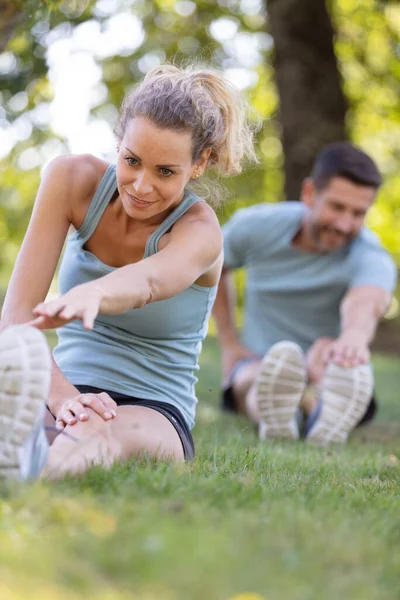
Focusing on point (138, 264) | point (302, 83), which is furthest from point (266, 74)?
point (138, 264)

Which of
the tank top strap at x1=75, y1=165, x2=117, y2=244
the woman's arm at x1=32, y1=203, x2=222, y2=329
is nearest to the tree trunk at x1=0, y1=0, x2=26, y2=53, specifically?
the tank top strap at x1=75, y1=165, x2=117, y2=244

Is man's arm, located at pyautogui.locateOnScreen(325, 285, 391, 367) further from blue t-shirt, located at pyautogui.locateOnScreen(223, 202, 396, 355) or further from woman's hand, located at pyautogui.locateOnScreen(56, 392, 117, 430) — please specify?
woman's hand, located at pyautogui.locateOnScreen(56, 392, 117, 430)

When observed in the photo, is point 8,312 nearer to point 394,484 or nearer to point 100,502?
point 100,502

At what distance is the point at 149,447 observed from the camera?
250cm

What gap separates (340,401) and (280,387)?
30 cm

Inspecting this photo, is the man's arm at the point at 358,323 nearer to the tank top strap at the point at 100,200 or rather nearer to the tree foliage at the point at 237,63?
the tank top strap at the point at 100,200

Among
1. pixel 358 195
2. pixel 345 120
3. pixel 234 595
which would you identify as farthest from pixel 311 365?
pixel 345 120

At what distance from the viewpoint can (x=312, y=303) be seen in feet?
16.1

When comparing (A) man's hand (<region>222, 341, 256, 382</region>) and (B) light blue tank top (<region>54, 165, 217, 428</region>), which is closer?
(B) light blue tank top (<region>54, 165, 217, 428</region>)

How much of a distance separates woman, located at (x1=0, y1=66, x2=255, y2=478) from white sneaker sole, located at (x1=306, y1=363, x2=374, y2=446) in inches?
43.1

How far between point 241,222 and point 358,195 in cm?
75

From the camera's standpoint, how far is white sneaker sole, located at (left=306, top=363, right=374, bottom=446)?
390cm

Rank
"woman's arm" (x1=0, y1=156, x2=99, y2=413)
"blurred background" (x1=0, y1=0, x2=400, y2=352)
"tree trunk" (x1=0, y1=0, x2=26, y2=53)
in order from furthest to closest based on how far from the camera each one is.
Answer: "blurred background" (x1=0, y1=0, x2=400, y2=352) → "tree trunk" (x1=0, y1=0, x2=26, y2=53) → "woman's arm" (x1=0, y1=156, x2=99, y2=413)

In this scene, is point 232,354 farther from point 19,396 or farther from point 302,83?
point 302,83
